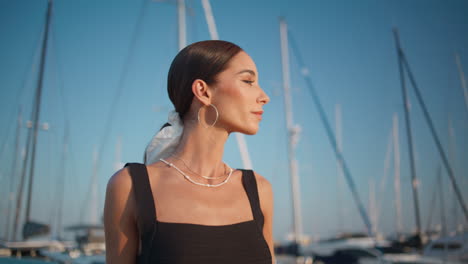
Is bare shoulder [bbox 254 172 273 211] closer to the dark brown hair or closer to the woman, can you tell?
the woman

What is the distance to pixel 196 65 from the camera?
1573mm

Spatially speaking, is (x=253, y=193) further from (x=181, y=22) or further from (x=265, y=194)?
(x=181, y=22)

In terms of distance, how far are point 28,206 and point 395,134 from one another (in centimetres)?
2620

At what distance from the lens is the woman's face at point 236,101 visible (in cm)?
154

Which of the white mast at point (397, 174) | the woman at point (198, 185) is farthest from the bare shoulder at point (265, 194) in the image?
the white mast at point (397, 174)

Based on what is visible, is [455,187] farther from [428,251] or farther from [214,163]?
[214,163]

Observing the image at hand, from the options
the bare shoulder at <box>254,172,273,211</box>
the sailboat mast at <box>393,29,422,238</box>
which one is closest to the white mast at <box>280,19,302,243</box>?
the sailboat mast at <box>393,29,422,238</box>

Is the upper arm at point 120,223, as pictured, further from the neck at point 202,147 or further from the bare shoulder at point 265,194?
the bare shoulder at point 265,194

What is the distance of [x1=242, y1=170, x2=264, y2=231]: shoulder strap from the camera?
5.14 ft

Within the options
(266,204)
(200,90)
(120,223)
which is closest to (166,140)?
(200,90)

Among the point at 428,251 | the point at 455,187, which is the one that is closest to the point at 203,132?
the point at 455,187

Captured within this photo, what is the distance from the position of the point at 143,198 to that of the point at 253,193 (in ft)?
1.68

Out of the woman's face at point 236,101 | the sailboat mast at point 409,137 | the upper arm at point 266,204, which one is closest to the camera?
the woman's face at point 236,101

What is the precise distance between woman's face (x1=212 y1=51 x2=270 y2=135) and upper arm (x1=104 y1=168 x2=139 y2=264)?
1.60 ft
